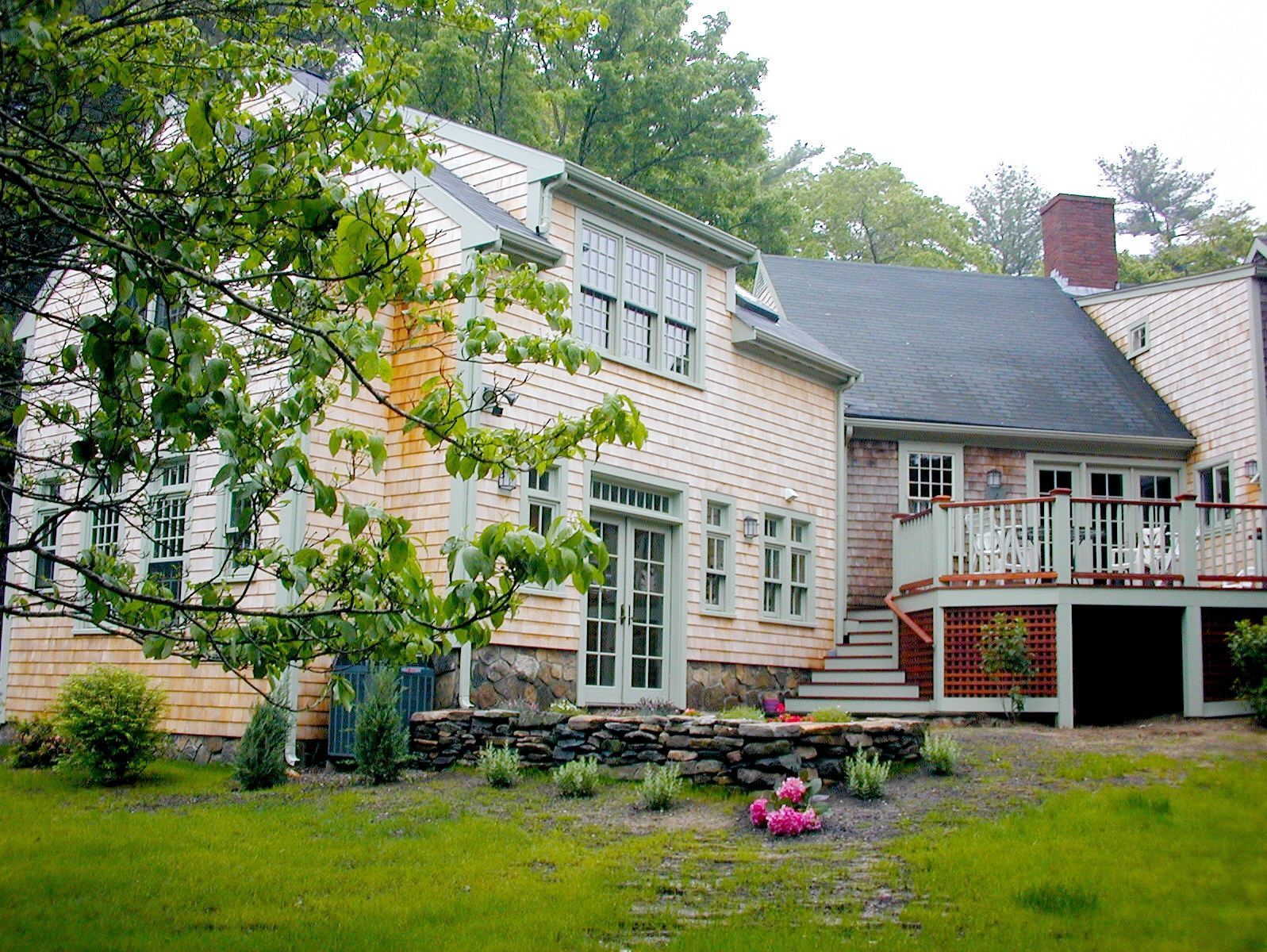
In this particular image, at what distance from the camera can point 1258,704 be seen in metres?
12.2

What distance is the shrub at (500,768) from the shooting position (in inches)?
383

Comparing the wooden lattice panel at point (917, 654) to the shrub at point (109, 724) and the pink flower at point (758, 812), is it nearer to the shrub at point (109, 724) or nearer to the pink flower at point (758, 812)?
the pink flower at point (758, 812)

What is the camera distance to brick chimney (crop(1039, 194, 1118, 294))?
2245cm

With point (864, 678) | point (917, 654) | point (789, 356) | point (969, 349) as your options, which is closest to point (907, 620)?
point (917, 654)

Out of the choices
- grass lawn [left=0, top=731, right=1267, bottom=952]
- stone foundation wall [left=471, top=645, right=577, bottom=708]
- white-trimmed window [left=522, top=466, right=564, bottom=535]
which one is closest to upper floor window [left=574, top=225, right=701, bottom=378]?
white-trimmed window [left=522, top=466, right=564, bottom=535]

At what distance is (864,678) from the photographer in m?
14.9

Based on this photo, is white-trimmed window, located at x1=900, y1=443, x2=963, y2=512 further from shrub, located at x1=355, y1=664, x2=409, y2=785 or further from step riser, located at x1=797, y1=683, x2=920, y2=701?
shrub, located at x1=355, y1=664, x2=409, y2=785

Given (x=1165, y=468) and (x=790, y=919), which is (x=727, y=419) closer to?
(x=1165, y=468)

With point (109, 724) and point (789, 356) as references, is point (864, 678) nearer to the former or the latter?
point (789, 356)

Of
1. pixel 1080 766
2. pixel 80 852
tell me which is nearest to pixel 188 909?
pixel 80 852

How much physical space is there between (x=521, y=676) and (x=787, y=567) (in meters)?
4.79

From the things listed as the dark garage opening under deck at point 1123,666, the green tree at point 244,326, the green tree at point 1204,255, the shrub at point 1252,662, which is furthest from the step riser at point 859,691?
the green tree at point 1204,255

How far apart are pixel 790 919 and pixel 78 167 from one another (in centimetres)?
460

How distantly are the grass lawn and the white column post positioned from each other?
3.33 metres
